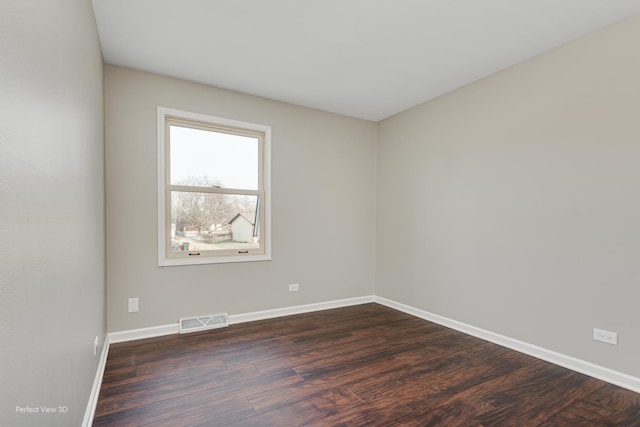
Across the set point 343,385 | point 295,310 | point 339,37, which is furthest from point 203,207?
point 343,385

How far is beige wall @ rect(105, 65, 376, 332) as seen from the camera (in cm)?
308

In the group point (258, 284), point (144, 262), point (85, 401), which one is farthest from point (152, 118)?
point (85, 401)

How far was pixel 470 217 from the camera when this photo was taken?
3.37 meters

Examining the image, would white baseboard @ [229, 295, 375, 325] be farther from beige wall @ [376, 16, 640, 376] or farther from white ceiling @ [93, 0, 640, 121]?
white ceiling @ [93, 0, 640, 121]

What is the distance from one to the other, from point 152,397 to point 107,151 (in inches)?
87.9

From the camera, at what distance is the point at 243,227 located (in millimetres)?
3801

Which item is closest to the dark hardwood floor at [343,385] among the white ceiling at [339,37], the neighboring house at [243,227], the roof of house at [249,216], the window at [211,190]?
the window at [211,190]

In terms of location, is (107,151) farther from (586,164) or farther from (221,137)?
(586,164)

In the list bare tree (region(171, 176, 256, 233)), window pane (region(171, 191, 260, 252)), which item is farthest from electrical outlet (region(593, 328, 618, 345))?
bare tree (region(171, 176, 256, 233))

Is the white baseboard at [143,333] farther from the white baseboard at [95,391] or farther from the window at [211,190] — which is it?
the window at [211,190]

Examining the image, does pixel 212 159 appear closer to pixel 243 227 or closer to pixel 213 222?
pixel 213 222

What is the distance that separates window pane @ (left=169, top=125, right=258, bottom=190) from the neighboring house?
351mm

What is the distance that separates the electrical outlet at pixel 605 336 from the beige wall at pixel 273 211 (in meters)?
2.62

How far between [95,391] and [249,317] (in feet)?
5.74
